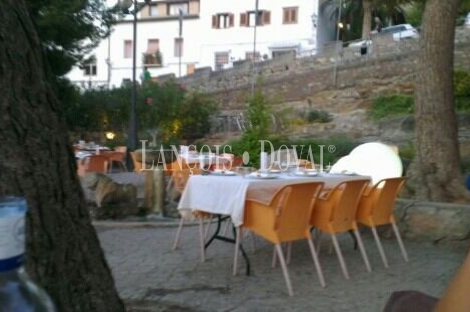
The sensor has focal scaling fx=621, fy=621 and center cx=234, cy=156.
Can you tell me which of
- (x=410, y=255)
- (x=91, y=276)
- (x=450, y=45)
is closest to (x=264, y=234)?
(x=410, y=255)

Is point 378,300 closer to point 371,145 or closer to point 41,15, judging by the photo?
point 371,145

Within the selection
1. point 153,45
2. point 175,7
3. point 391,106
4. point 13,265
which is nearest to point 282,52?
point 153,45

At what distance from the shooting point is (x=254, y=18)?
4794 centimetres

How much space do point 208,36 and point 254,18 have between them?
465 cm

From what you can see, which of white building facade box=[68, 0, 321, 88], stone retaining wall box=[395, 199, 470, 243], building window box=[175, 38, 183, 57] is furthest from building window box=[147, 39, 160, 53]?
stone retaining wall box=[395, 199, 470, 243]

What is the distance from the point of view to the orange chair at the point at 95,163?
12.1 m

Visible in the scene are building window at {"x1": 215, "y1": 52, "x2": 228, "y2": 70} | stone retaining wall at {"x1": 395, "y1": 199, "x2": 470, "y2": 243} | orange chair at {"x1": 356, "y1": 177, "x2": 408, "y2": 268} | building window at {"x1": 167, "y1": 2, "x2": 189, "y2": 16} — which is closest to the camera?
orange chair at {"x1": 356, "y1": 177, "x2": 408, "y2": 268}

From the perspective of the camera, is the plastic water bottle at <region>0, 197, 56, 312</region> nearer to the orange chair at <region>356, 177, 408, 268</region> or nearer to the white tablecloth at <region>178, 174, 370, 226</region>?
the white tablecloth at <region>178, 174, 370, 226</region>

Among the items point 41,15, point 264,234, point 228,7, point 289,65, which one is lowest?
point 264,234

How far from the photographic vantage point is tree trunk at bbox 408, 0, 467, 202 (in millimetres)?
7062

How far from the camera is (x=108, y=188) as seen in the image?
328 inches

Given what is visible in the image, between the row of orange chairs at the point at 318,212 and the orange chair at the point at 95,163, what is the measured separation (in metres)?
7.22

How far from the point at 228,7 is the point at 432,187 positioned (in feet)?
146

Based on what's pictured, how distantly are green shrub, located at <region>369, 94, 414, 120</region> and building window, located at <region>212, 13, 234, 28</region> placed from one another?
76.3ft
